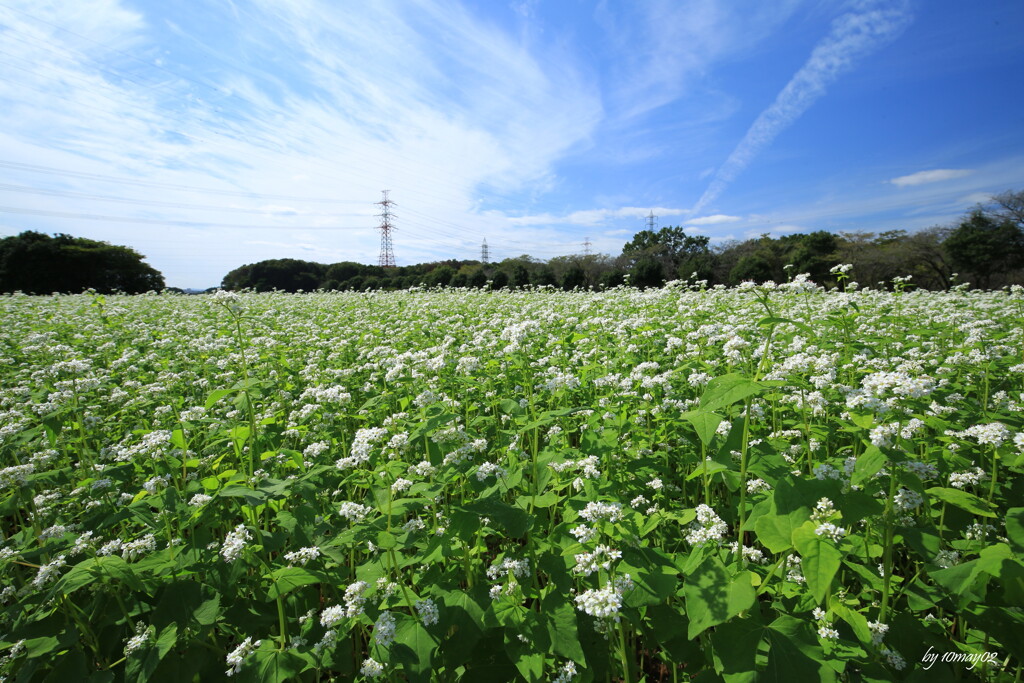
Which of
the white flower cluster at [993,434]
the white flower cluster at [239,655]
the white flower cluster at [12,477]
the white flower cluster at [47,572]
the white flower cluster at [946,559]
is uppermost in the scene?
the white flower cluster at [993,434]

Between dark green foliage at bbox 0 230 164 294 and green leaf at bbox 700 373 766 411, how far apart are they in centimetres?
4750

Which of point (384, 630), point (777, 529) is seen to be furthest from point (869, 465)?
point (384, 630)

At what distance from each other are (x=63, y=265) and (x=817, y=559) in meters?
57.6

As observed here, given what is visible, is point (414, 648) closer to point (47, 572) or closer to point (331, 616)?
point (331, 616)

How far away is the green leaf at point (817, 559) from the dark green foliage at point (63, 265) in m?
47.9

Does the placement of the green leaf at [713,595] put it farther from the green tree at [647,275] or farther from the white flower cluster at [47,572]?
the green tree at [647,275]

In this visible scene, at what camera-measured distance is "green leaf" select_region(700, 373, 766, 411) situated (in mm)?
1721

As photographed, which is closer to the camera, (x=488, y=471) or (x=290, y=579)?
(x=290, y=579)

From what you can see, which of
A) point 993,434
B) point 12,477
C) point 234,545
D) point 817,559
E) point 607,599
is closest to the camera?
point 817,559

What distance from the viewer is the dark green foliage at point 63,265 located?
36.3 metres

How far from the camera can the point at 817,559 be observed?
154 cm

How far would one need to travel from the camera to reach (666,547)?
273 cm

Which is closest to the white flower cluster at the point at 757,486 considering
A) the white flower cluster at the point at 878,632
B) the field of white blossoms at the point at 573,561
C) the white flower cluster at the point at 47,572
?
the field of white blossoms at the point at 573,561

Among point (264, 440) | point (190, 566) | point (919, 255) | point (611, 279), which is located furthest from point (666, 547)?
point (919, 255)
